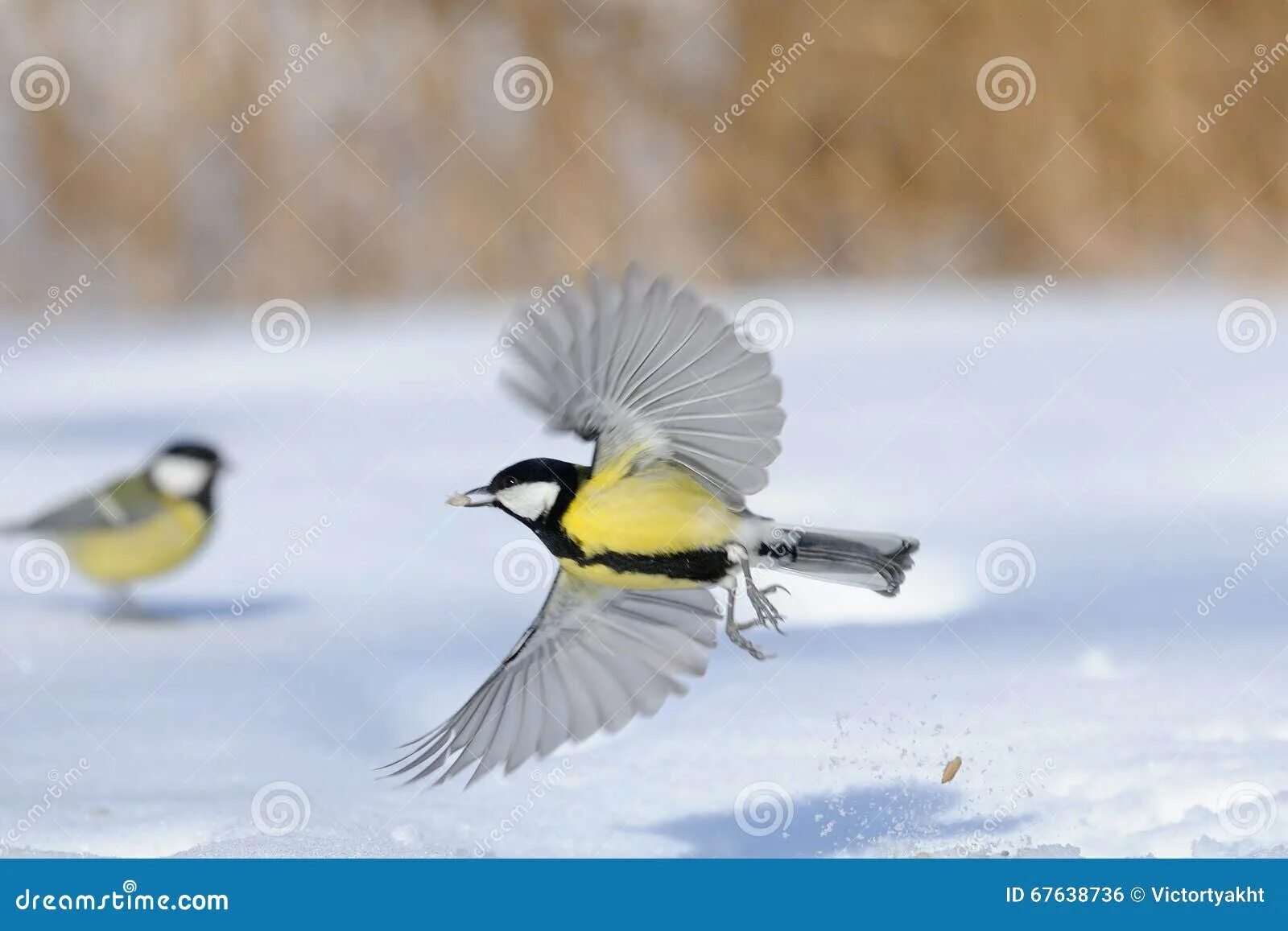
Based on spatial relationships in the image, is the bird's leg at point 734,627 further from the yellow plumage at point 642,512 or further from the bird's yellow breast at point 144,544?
the bird's yellow breast at point 144,544

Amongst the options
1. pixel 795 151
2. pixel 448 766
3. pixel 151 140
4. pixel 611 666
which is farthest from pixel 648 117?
pixel 448 766

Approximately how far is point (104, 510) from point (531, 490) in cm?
66

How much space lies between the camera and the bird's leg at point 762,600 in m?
1.09

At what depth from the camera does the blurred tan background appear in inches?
61.2

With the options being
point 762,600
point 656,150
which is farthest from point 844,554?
point 656,150

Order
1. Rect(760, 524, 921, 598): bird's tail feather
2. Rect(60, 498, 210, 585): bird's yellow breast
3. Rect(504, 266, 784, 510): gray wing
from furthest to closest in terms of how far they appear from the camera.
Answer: Rect(60, 498, 210, 585): bird's yellow breast
Rect(760, 524, 921, 598): bird's tail feather
Rect(504, 266, 784, 510): gray wing

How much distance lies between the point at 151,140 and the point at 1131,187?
4.49 ft

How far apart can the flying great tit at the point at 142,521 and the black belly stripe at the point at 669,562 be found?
0.58 metres

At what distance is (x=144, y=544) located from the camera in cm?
142

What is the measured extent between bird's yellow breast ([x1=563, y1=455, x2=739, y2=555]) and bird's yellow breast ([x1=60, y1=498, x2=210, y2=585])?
58cm

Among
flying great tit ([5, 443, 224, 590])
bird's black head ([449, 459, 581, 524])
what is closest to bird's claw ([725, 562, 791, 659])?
bird's black head ([449, 459, 581, 524])

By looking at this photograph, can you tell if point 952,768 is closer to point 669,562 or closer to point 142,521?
point 669,562

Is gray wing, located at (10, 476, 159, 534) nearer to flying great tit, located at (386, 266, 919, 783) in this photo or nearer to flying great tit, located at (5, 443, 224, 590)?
flying great tit, located at (5, 443, 224, 590)

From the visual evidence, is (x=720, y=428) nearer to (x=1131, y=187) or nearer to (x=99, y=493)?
(x=99, y=493)
